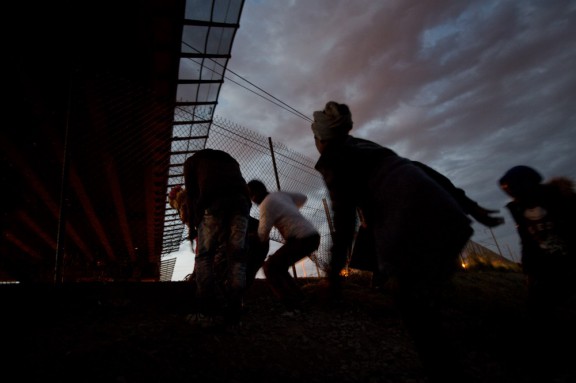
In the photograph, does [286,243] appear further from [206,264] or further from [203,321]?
[203,321]

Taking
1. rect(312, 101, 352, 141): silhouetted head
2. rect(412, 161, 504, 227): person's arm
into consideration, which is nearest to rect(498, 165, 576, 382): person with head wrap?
rect(412, 161, 504, 227): person's arm

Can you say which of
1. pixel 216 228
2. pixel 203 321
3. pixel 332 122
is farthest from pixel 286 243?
pixel 332 122

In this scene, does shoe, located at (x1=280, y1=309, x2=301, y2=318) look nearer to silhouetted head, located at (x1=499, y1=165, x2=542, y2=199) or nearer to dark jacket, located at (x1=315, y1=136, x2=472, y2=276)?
dark jacket, located at (x1=315, y1=136, x2=472, y2=276)

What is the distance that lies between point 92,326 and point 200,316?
0.84 metres

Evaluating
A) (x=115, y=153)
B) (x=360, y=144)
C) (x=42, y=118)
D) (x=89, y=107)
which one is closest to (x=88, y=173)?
(x=115, y=153)

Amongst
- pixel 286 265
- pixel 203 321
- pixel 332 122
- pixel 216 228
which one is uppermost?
pixel 332 122

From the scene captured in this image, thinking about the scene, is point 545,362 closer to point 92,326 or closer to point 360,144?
point 360,144

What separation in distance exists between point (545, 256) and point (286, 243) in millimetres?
2321

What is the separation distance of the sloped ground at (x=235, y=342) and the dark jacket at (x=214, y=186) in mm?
1038

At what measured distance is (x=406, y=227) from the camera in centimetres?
126

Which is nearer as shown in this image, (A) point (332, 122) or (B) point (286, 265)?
(A) point (332, 122)

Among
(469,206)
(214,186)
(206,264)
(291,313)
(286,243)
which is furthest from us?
(286,243)

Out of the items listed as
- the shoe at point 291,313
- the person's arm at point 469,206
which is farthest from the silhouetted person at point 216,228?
the person's arm at point 469,206

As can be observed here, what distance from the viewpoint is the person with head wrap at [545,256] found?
2.25m
